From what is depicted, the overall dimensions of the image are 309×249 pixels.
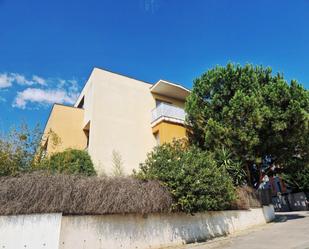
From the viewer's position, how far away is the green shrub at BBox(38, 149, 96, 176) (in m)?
11.7

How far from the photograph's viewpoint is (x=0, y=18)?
408 inches

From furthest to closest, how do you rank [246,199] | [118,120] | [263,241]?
1. [118,120]
2. [246,199]
3. [263,241]

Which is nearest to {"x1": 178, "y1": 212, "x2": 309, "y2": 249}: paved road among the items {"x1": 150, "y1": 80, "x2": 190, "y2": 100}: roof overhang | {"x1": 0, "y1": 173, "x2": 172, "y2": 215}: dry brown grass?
{"x1": 0, "y1": 173, "x2": 172, "y2": 215}: dry brown grass

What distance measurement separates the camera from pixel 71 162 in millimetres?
12633

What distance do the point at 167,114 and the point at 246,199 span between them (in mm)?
7530

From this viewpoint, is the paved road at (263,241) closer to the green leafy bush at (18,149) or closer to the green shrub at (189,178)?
the green shrub at (189,178)

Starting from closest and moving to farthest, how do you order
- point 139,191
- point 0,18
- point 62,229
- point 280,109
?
point 62,229
point 139,191
point 0,18
point 280,109

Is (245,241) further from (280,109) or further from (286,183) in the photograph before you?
(286,183)

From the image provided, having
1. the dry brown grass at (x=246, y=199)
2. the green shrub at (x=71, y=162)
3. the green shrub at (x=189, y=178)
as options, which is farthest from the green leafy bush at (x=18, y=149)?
the dry brown grass at (x=246, y=199)

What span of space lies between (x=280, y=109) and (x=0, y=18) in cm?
1472

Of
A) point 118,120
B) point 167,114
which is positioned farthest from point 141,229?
point 167,114

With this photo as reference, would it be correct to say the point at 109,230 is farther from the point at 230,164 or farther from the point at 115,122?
the point at 115,122

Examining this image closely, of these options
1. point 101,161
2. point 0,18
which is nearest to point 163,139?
point 101,161

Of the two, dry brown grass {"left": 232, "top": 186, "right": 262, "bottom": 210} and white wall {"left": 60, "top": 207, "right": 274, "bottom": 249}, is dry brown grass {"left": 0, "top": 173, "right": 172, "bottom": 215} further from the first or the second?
dry brown grass {"left": 232, "top": 186, "right": 262, "bottom": 210}
